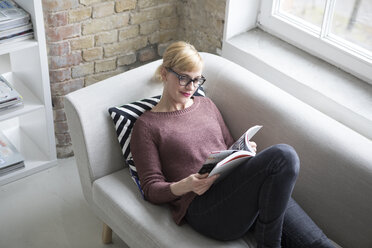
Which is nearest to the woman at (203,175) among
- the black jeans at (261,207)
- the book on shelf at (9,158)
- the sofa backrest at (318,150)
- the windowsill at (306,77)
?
the black jeans at (261,207)

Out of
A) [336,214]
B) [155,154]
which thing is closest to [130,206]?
[155,154]

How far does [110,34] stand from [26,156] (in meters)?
0.80

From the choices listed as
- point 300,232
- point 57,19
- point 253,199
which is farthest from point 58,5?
point 300,232

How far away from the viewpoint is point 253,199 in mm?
1768

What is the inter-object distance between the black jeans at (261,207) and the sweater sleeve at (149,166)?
4.8 inches

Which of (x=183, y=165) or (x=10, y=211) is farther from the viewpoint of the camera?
(x=10, y=211)

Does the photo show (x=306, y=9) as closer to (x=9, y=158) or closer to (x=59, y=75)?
(x=59, y=75)

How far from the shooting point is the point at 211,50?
287 centimetres

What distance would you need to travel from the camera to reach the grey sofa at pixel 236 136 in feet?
6.29

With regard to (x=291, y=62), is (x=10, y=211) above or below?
below

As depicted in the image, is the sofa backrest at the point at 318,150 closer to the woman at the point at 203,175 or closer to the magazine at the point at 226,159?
the woman at the point at 203,175

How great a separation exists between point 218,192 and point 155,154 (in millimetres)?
310

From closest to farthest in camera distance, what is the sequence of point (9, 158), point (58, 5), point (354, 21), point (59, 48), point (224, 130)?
point (224, 130) < point (354, 21) < point (58, 5) < point (59, 48) < point (9, 158)

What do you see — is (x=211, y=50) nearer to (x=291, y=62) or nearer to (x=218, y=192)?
(x=291, y=62)
